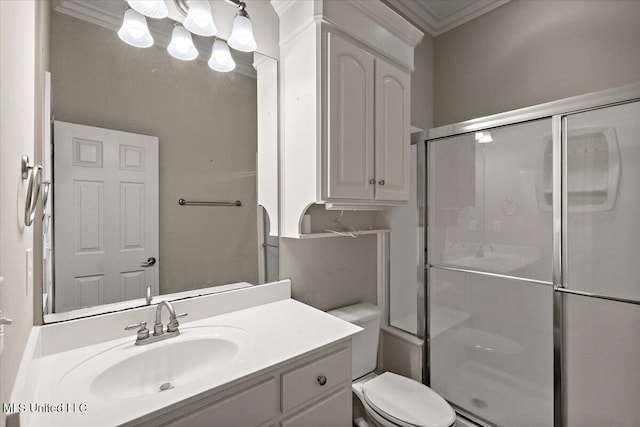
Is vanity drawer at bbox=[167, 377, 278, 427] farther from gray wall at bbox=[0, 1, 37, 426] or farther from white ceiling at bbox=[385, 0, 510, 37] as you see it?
white ceiling at bbox=[385, 0, 510, 37]

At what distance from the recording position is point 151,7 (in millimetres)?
1185

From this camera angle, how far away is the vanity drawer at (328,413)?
104 cm

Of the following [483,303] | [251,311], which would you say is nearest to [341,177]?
[251,311]

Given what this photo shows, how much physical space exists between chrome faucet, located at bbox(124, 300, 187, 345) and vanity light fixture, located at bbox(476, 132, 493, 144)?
5.81 ft

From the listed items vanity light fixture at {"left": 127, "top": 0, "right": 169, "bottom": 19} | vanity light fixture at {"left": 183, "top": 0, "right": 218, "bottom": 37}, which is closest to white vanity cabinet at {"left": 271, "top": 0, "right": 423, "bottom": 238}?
vanity light fixture at {"left": 183, "top": 0, "right": 218, "bottom": 37}

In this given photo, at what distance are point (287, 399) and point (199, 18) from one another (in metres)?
1.47

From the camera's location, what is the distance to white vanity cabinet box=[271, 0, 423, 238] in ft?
4.52

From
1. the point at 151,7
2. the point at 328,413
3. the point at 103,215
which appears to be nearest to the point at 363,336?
the point at 328,413

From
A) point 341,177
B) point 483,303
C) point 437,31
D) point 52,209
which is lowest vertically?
point 483,303

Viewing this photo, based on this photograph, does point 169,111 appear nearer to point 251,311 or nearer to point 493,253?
point 251,311

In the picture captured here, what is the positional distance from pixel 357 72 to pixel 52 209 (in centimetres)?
133

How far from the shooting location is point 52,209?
105cm

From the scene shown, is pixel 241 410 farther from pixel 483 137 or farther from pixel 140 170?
pixel 483 137

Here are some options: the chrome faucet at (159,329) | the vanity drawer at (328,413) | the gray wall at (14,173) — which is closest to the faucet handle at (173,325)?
the chrome faucet at (159,329)
